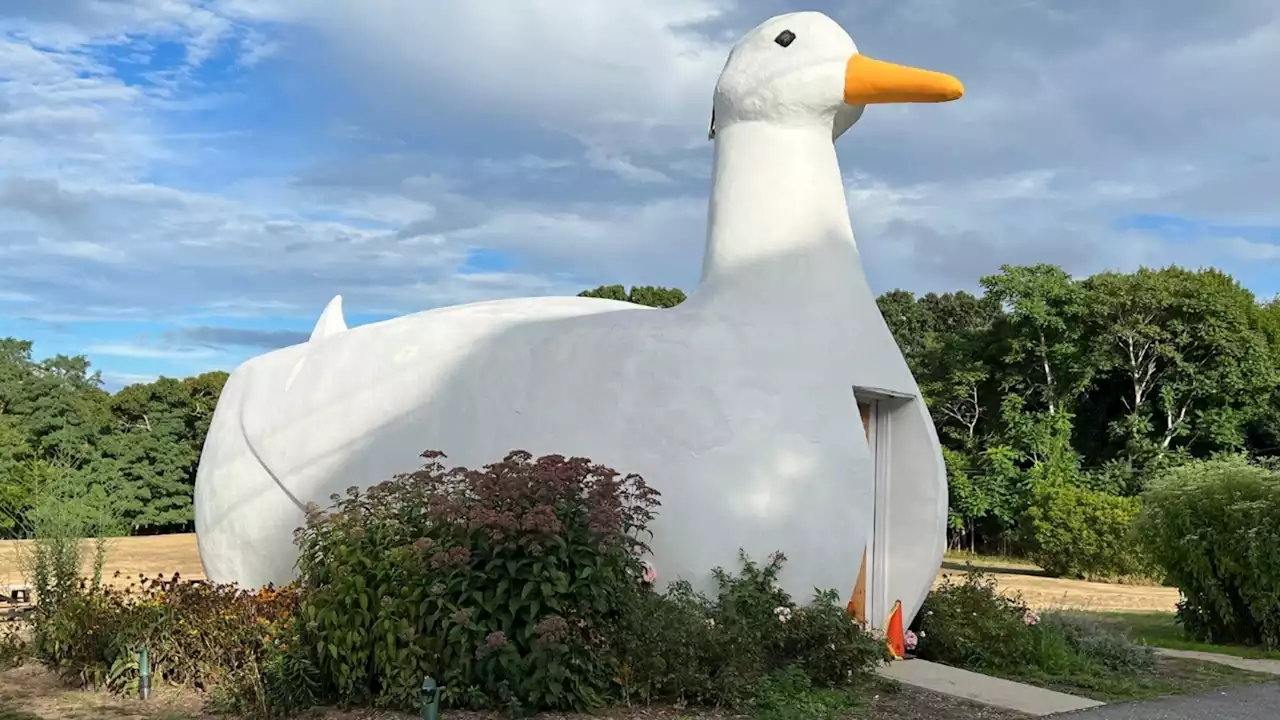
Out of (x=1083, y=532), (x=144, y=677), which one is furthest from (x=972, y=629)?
(x=1083, y=532)

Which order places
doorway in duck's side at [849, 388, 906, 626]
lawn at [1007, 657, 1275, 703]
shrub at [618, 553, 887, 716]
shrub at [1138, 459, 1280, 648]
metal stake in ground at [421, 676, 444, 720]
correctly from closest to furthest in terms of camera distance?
metal stake in ground at [421, 676, 444, 720]
shrub at [618, 553, 887, 716]
lawn at [1007, 657, 1275, 703]
doorway in duck's side at [849, 388, 906, 626]
shrub at [1138, 459, 1280, 648]

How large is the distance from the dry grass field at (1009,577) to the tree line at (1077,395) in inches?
50.5

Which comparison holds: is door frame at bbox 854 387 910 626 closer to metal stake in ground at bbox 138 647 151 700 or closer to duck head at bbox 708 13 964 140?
duck head at bbox 708 13 964 140

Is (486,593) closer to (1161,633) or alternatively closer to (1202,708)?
(1202,708)

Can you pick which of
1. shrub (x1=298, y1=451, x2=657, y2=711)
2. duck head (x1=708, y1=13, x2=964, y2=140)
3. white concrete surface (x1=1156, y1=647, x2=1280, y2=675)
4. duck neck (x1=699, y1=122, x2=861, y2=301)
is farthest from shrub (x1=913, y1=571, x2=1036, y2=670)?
duck head (x1=708, y1=13, x2=964, y2=140)

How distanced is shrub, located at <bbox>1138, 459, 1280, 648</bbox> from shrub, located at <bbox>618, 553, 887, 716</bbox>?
497 cm

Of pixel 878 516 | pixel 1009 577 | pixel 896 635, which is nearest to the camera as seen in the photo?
pixel 896 635

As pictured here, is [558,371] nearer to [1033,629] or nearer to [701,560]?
[701,560]

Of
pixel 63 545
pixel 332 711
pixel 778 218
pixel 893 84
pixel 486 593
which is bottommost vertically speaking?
pixel 332 711

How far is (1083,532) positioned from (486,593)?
1940 centimetres

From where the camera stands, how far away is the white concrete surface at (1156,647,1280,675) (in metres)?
9.09

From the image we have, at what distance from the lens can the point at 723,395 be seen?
24.1 ft

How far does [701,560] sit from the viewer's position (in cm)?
708

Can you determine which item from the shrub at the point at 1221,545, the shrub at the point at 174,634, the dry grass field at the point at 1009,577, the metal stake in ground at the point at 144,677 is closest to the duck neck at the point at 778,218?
the shrub at the point at 174,634
